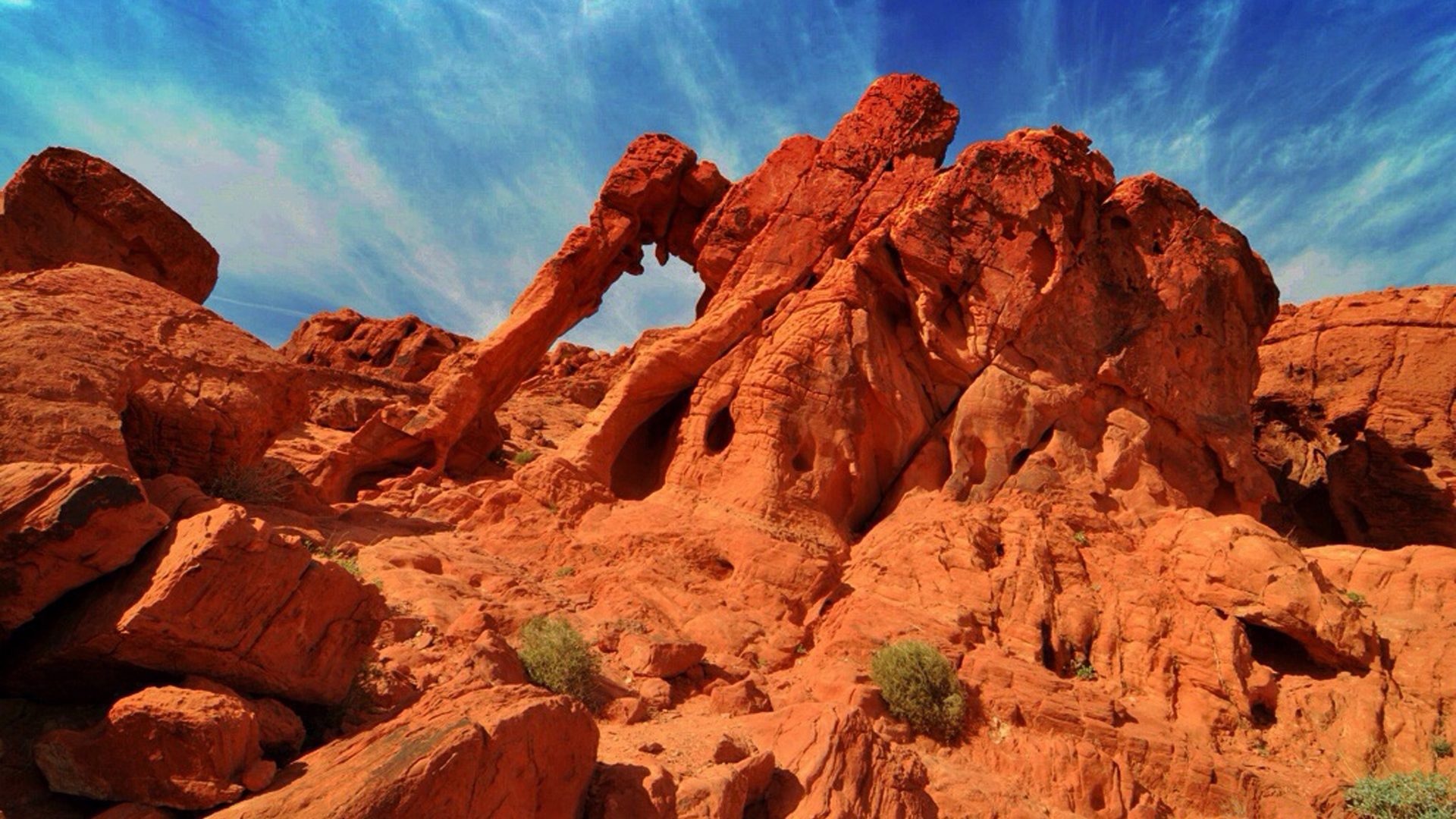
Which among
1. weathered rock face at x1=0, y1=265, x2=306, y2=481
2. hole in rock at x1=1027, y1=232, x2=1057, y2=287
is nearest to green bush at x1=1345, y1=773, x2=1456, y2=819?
hole in rock at x1=1027, y1=232, x2=1057, y2=287

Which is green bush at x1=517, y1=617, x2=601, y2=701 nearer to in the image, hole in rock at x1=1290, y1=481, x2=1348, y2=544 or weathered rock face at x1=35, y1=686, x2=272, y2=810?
weathered rock face at x1=35, y1=686, x2=272, y2=810

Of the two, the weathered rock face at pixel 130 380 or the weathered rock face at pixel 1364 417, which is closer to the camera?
the weathered rock face at pixel 130 380

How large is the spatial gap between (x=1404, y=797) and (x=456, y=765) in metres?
11.6

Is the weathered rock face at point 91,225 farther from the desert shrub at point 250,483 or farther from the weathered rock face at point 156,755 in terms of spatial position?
the weathered rock face at point 156,755

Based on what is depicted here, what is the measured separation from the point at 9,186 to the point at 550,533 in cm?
1286

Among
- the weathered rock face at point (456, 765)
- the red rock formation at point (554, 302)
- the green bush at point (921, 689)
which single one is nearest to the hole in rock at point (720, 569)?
the green bush at point (921, 689)

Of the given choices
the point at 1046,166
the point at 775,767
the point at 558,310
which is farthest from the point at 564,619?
the point at 1046,166

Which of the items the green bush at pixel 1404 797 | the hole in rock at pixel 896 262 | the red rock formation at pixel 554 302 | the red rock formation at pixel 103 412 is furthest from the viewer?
the hole in rock at pixel 896 262

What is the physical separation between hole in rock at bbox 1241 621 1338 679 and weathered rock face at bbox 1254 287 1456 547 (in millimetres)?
15283

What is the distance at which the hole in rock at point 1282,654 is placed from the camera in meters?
12.5

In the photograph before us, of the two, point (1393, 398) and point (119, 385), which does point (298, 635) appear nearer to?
point (119, 385)

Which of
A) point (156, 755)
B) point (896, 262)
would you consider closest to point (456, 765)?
point (156, 755)

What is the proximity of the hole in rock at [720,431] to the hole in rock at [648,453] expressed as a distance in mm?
661

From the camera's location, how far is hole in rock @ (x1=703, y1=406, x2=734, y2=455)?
623 inches
